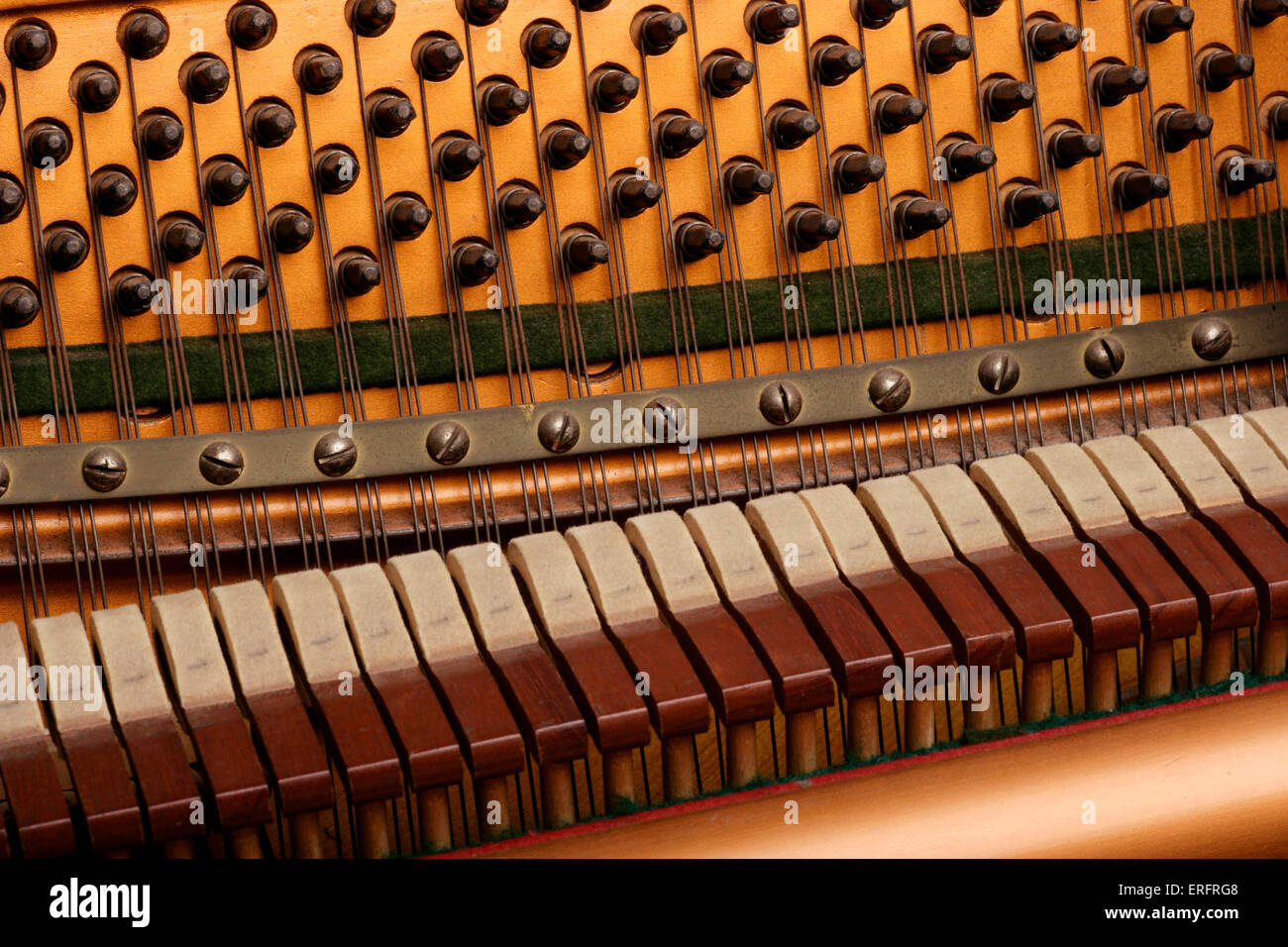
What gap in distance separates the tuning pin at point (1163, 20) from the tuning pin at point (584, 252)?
1093 mm

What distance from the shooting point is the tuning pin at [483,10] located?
2.17m

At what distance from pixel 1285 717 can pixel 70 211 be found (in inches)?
77.0

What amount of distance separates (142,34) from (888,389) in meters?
1.29

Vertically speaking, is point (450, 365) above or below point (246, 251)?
below

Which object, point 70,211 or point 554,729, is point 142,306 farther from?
point 554,729

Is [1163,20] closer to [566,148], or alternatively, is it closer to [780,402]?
[780,402]

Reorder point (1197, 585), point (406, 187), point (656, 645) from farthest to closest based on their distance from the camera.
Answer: point (406, 187), point (1197, 585), point (656, 645)

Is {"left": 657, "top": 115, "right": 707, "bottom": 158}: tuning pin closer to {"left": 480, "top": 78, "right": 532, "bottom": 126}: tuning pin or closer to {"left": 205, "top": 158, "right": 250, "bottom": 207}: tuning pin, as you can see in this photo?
{"left": 480, "top": 78, "right": 532, "bottom": 126}: tuning pin

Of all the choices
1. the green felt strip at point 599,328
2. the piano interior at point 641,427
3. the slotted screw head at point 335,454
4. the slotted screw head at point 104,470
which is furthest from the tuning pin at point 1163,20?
the slotted screw head at point 104,470

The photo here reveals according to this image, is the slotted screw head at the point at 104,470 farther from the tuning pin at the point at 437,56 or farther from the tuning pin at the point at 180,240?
the tuning pin at the point at 437,56
